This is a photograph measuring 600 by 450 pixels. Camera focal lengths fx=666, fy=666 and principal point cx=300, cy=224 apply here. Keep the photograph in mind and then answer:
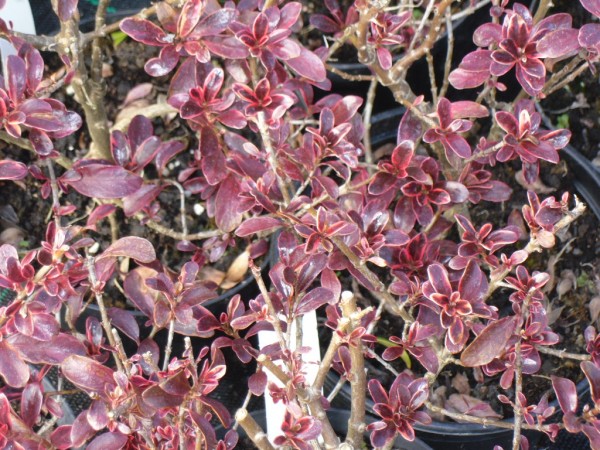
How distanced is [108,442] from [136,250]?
0.30 m

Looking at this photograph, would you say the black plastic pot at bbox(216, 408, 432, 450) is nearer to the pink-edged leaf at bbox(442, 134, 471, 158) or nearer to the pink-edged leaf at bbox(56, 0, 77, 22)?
the pink-edged leaf at bbox(442, 134, 471, 158)

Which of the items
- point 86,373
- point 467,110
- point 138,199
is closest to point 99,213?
point 138,199

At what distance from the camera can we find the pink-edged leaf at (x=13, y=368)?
1.00 metres

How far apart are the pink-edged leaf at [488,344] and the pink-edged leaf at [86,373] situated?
0.52 m

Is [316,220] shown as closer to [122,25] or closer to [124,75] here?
[122,25]

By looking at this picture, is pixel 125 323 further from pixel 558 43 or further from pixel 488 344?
pixel 558 43

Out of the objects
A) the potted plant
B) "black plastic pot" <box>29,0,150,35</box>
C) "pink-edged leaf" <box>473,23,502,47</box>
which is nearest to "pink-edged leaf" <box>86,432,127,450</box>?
the potted plant

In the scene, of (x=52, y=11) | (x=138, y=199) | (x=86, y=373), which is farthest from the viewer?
(x=52, y=11)

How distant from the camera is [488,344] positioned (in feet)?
3.25

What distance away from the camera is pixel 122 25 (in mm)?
1107

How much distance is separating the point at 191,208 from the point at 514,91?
109cm

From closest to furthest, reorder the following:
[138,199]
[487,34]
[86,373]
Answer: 1. [86,373]
2. [487,34]
3. [138,199]

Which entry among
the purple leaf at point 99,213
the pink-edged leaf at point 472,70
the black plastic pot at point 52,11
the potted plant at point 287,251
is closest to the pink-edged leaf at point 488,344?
the potted plant at point 287,251

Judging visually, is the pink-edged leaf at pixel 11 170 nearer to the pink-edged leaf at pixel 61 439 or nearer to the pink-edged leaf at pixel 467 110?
the pink-edged leaf at pixel 61 439
